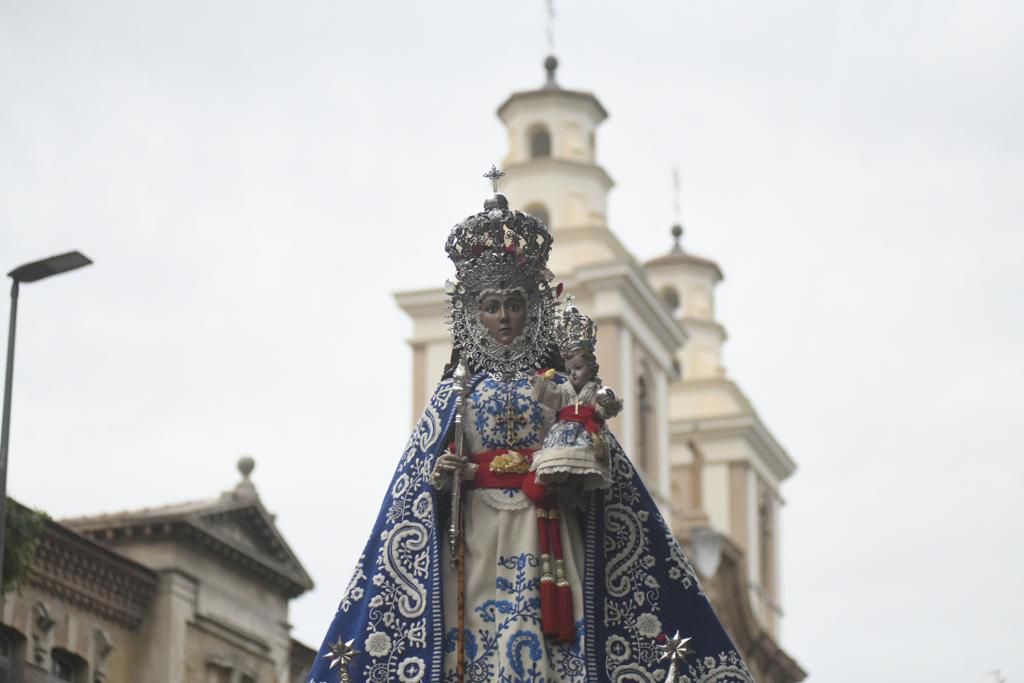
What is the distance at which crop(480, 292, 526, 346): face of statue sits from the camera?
43.9 feet

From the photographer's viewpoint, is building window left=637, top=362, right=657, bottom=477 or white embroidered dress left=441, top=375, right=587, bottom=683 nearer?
white embroidered dress left=441, top=375, right=587, bottom=683

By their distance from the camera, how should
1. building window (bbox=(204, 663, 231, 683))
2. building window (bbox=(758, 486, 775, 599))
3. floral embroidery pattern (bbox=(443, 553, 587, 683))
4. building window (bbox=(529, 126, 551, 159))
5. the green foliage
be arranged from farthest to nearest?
building window (bbox=(758, 486, 775, 599)) → building window (bbox=(529, 126, 551, 159)) → building window (bbox=(204, 663, 231, 683)) → the green foliage → floral embroidery pattern (bbox=(443, 553, 587, 683))

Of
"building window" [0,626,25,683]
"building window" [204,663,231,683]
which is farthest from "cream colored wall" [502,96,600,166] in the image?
"building window" [0,626,25,683]

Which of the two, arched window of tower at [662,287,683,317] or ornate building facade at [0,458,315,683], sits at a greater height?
arched window of tower at [662,287,683,317]

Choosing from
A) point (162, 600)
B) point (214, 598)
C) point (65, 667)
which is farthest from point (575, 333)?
point (214, 598)

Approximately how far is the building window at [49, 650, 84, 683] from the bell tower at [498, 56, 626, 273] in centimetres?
2902

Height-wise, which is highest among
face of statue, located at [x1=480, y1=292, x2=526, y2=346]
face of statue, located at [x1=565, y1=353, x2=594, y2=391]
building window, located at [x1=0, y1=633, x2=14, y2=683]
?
building window, located at [x1=0, y1=633, x2=14, y2=683]

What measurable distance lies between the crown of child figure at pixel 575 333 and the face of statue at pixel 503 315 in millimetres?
318

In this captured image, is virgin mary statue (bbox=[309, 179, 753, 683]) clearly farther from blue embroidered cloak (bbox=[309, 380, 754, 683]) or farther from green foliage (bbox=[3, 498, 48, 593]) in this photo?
green foliage (bbox=[3, 498, 48, 593])

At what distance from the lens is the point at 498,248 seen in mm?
13461

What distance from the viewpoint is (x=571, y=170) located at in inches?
2478

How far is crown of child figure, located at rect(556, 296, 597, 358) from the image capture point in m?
13.1

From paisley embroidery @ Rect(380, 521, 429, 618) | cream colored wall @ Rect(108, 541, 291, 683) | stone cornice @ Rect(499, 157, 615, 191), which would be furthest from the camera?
stone cornice @ Rect(499, 157, 615, 191)

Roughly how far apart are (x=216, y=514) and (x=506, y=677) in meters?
25.3
